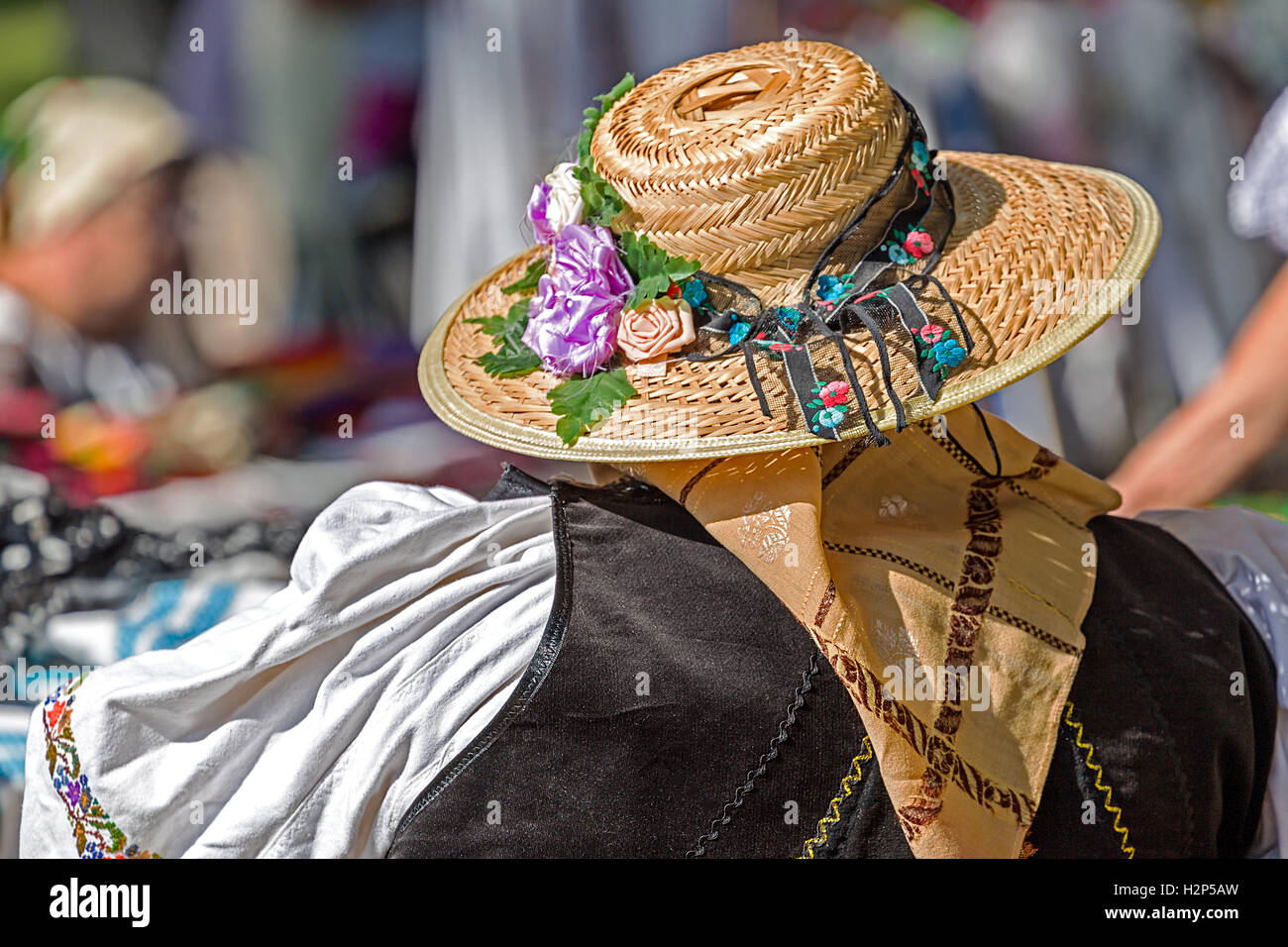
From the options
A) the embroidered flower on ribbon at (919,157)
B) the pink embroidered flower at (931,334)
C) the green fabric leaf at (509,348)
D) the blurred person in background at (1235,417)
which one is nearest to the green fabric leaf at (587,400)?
the green fabric leaf at (509,348)

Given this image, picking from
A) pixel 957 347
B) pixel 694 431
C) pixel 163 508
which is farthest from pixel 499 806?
pixel 163 508

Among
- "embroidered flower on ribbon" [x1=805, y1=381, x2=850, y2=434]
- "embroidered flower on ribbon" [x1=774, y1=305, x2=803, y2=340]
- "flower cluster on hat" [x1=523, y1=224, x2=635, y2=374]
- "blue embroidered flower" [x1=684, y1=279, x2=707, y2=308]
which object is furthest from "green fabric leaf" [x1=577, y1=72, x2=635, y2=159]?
"embroidered flower on ribbon" [x1=805, y1=381, x2=850, y2=434]

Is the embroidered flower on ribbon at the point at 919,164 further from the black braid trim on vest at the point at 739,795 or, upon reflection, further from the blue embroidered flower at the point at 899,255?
the black braid trim on vest at the point at 739,795

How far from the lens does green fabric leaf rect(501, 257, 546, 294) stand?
162cm

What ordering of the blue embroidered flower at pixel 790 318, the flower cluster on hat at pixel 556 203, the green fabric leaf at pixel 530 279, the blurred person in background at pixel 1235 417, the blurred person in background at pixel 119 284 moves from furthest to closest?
the blurred person in background at pixel 119 284
the blurred person in background at pixel 1235 417
the green fabric leaf at pixel 530 279
the flower cluster on hat at pixel 556 203
the blue embroidered flower at pixel 790 318

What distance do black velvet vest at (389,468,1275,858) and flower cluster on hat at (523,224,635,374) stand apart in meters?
0.25

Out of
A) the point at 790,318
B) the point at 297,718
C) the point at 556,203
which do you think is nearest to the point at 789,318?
the point at 790,318

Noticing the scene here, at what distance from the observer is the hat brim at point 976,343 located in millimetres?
1344

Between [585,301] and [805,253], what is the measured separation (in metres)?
0.29

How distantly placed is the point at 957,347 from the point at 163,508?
2.76m

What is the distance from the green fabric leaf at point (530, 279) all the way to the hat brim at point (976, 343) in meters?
0.15

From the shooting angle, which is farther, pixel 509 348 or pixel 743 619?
pixel 509 348

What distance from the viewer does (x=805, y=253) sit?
4.65 feet

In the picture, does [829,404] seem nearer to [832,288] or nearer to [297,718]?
[832,288]
